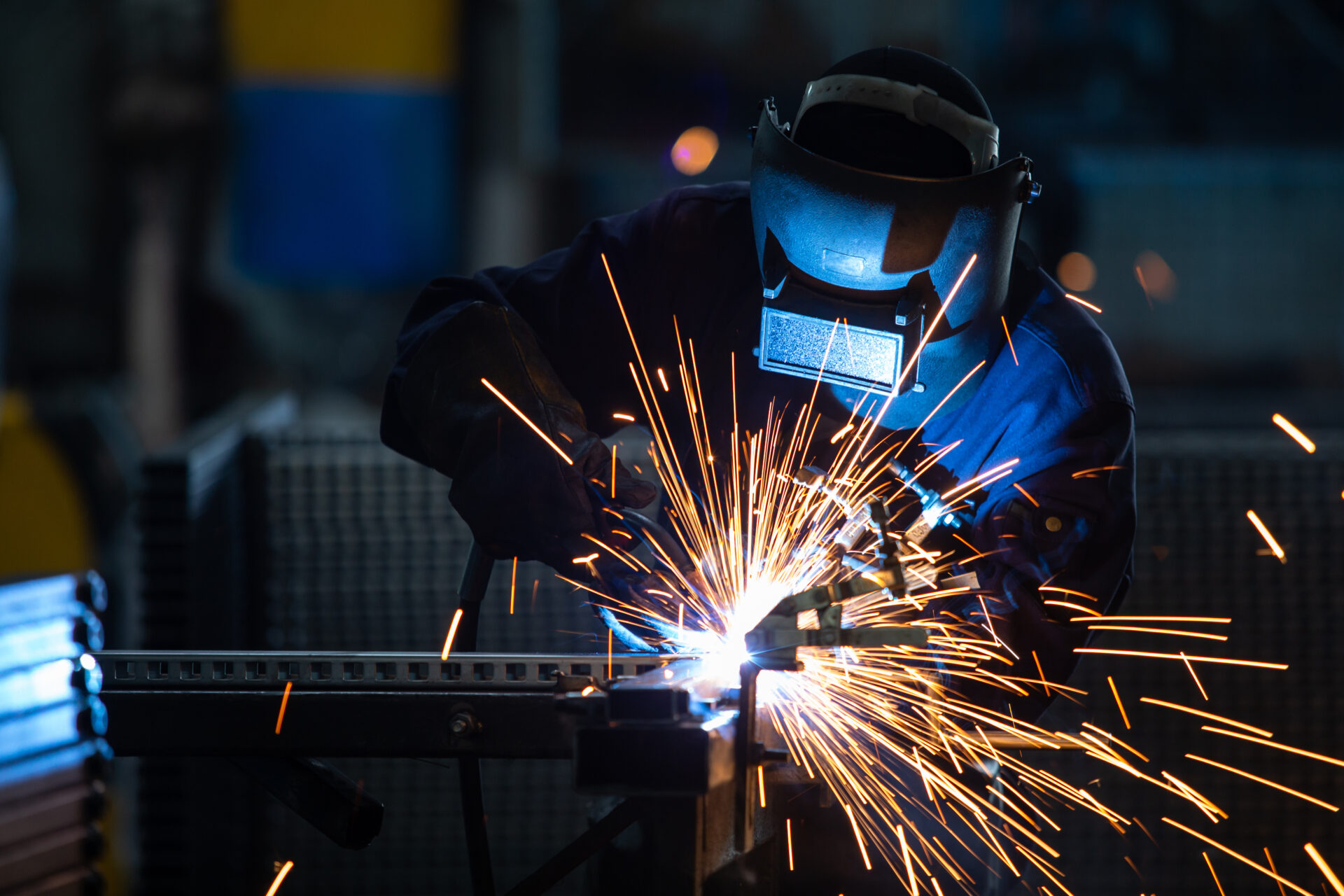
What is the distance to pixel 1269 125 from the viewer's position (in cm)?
486

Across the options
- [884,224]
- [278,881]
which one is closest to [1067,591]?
[884,224]

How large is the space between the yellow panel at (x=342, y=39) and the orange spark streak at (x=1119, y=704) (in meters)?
3.83

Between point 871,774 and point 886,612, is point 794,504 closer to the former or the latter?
point 886,612

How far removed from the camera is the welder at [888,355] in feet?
3.52

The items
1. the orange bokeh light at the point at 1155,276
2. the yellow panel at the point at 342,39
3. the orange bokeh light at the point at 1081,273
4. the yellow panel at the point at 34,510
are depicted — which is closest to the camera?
the yellow panel at the point at 34,510

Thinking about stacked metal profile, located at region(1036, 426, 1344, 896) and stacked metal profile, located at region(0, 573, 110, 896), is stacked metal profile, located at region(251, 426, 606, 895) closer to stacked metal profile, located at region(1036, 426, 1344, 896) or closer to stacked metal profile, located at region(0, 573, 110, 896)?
stacked metal profile, located at region(0, 573, 110, 896)

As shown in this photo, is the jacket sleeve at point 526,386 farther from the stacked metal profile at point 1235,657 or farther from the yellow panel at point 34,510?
the yellow panel at point 34,510

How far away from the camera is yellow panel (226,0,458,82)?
14.6 ft

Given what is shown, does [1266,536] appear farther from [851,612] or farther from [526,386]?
[526,386]

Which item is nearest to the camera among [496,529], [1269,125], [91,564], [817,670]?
[496,529]

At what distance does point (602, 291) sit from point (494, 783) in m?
1.37

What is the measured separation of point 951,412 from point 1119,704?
135cm

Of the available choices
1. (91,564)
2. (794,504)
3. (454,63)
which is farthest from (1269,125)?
(91,564)

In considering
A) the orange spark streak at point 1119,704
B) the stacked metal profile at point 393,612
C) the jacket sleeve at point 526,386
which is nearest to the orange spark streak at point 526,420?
the jacket sleeve at point 526,386
